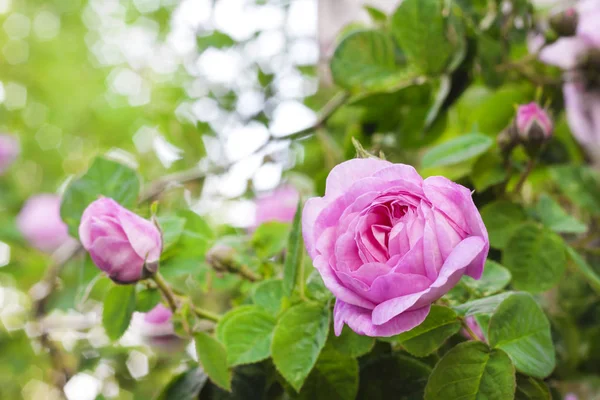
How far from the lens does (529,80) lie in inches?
20.1

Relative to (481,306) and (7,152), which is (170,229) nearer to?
(481,306)

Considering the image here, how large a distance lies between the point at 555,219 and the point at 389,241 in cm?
22

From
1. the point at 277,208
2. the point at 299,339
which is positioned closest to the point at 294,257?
the point at 299,339

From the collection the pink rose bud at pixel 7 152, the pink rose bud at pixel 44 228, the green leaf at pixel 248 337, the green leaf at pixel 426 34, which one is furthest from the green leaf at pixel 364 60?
the pink rose bud at pixel 7 152

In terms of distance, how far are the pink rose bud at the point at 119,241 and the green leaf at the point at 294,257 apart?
0.24ft

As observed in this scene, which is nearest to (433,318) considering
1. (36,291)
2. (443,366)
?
(443,366)

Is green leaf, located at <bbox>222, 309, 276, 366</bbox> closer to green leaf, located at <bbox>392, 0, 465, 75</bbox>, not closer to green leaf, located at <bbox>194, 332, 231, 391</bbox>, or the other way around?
green leaf, located at <bbox>194, 332, 231, 391</bbox>

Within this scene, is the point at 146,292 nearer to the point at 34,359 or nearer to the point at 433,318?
the point at 433,318

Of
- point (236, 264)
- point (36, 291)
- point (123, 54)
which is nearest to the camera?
point (236, 264)

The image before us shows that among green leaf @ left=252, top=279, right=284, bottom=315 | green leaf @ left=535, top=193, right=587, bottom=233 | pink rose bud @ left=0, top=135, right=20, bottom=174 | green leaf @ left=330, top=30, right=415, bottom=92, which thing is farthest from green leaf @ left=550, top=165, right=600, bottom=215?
pink rose bud @ left=0, top=135, right=20, bottom=174

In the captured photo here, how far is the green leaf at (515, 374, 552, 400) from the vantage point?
0.27 meters

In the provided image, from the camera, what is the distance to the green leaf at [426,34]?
0.42 metres

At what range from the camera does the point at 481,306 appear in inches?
10.4

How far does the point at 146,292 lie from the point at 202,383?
2.8 inches
